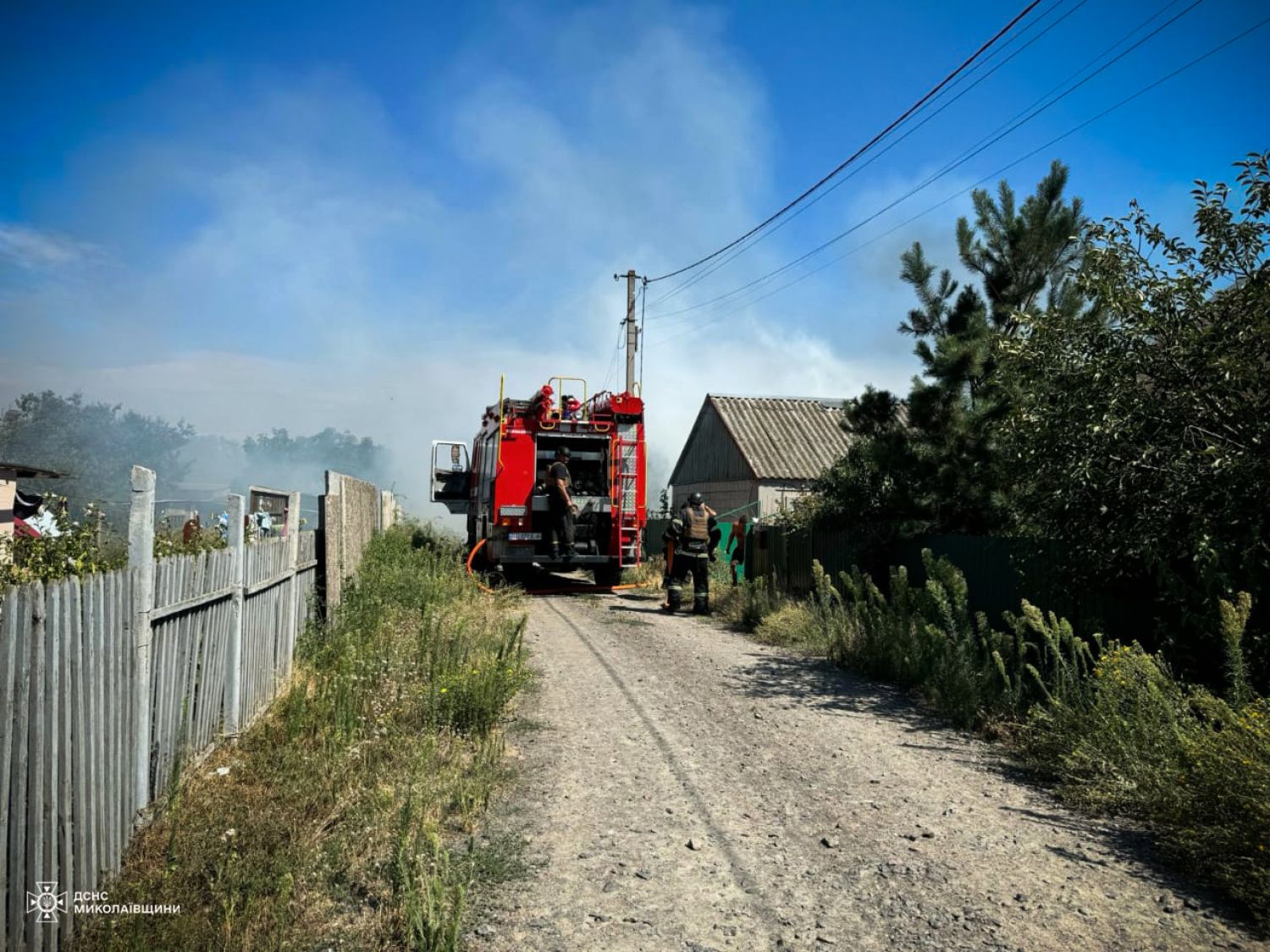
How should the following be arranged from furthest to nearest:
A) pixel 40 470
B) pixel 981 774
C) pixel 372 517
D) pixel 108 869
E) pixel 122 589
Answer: pixel 372 517, pixel 40 470, pixel 981 774, pixel 122 589, pixel 108 869

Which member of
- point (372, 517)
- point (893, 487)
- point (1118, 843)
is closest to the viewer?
point (1118, 843)

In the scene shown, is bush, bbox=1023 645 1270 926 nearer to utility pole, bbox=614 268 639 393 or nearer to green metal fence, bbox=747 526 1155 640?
green metal fence, bbox=747 526 1155 640

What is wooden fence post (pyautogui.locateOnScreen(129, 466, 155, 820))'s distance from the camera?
153 inches

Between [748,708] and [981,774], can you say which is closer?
[981,774]

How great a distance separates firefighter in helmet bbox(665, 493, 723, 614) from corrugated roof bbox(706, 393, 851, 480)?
9.98m

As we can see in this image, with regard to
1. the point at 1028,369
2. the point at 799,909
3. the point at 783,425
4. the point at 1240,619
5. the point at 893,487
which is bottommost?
the point at 799,909

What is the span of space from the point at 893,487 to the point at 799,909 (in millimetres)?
8222

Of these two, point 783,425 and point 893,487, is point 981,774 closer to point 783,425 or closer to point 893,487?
point 893,487

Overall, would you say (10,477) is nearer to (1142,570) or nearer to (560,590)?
(560,590)

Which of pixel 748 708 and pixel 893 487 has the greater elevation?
pixel 893 487

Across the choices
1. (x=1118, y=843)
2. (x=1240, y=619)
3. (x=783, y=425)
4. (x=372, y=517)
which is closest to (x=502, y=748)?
(x=1118, y=843)

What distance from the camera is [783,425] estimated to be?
25016 mm

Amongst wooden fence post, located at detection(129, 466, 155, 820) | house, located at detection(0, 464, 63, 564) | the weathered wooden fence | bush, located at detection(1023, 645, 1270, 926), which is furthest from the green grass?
house, located at detection(0, 464, 63, 564)

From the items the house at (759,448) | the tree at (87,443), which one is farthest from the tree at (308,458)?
the house at (759,448)
